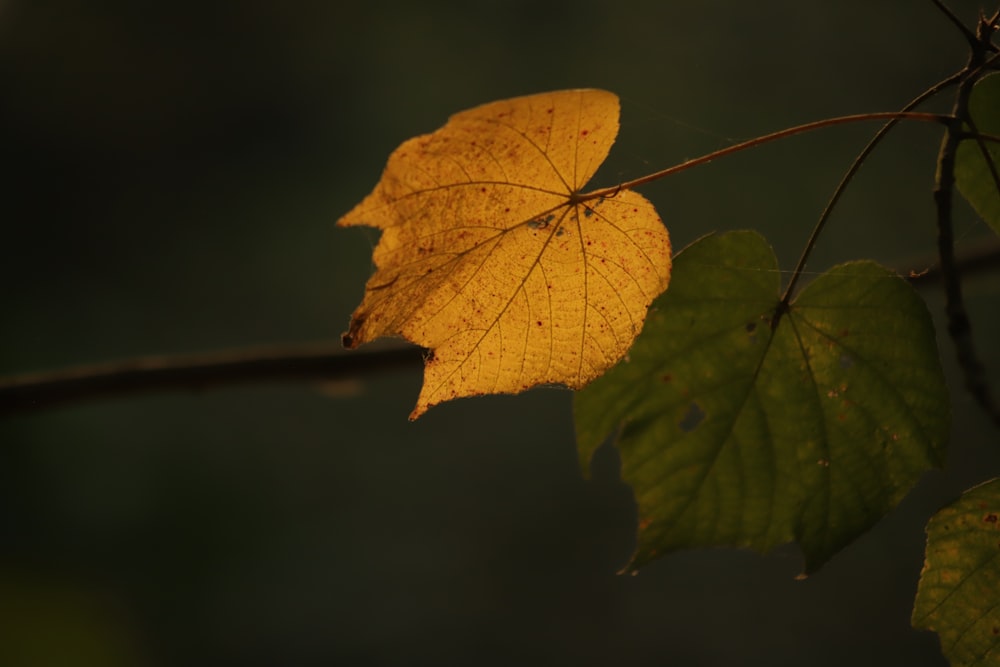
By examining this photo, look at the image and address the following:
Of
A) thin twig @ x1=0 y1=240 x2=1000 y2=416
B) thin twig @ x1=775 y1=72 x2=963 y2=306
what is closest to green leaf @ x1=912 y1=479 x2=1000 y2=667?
thin twig @ x1=775 y1=72 x2=963 y2=306

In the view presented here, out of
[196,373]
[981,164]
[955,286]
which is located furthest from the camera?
[196,373]

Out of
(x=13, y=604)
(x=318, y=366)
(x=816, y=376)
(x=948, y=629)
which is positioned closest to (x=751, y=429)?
(x=816, y=376)

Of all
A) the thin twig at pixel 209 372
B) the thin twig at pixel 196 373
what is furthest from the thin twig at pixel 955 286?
the thin twig at pixel 196 373

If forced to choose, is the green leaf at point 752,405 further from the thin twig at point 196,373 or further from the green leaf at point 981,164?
the thin twig at point 196,373

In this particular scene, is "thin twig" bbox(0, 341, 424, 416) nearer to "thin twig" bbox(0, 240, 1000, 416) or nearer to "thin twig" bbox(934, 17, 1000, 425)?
"thin twig" bbox(0, 240, 1000, 416)

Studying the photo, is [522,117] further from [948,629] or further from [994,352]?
[994,352]

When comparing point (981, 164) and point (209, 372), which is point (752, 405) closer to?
point (981, 164)

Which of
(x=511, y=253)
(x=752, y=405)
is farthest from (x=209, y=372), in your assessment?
(x=752, y=405)
